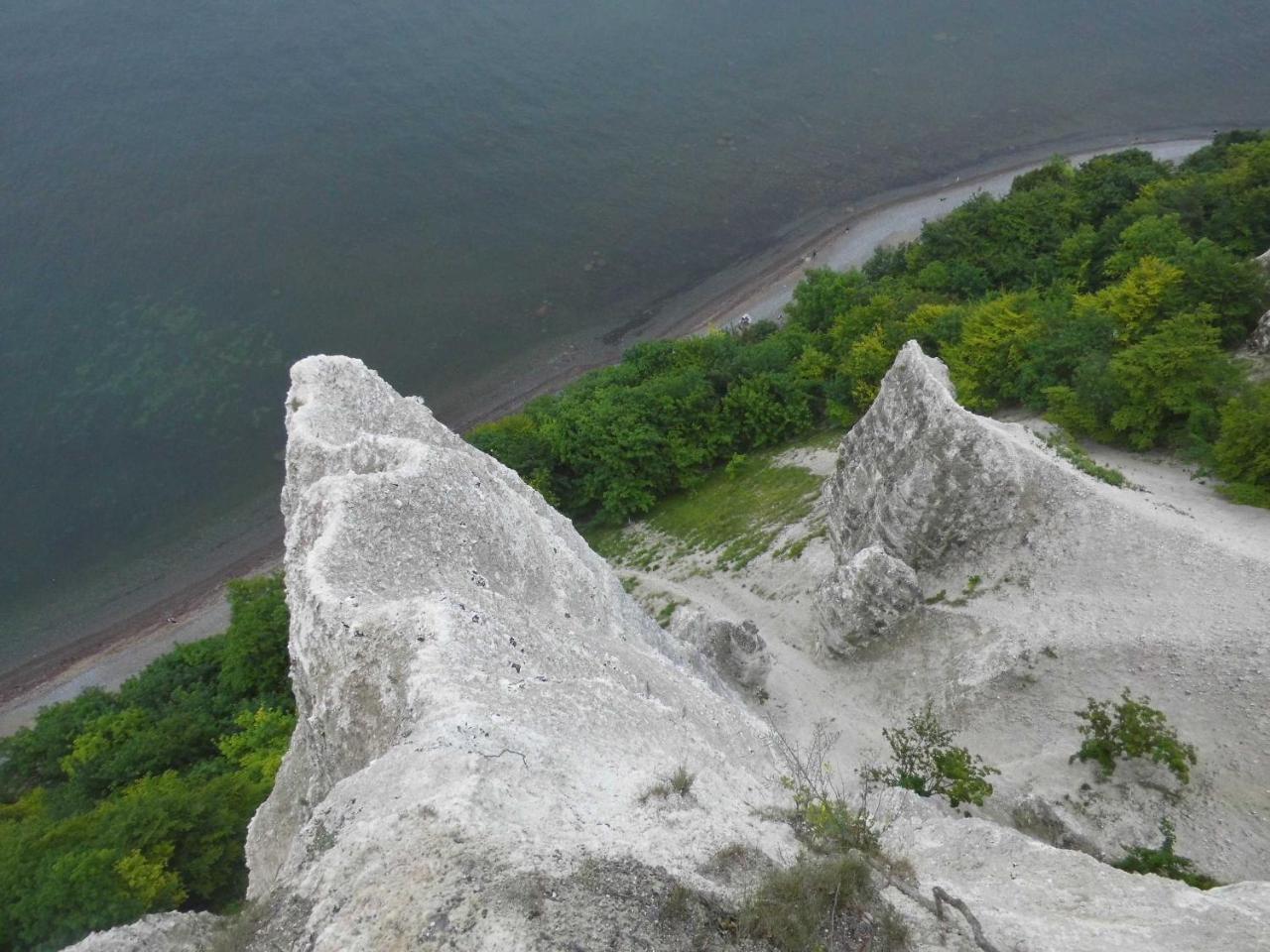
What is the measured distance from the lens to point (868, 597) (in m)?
20.6

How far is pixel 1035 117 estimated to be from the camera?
62.5 m

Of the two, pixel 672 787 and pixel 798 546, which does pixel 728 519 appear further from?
pixel 672 787

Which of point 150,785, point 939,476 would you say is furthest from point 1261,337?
point 150,785

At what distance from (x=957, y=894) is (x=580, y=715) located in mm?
5343

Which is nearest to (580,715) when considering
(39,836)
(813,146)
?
(39,836)

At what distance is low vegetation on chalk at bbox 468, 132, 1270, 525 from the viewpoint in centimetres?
2400

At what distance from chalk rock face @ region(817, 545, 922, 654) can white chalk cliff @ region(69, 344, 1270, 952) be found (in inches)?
87.3

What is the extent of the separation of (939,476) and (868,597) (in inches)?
142

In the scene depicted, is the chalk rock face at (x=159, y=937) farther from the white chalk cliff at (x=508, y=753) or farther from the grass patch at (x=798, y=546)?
the grass patch at (x=798, y=546)

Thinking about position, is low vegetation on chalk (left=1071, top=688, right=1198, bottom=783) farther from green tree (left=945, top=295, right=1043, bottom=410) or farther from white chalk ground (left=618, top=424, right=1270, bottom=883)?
green tree (left=945, top=295, right=1043, bottom=410)

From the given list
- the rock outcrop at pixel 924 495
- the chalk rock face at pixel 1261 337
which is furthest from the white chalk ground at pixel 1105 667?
the chalk rock face at pixel 1261 337

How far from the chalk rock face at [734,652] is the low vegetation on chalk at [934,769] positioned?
397 cm

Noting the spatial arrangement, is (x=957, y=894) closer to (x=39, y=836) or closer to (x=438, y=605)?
(x=438, y=605)

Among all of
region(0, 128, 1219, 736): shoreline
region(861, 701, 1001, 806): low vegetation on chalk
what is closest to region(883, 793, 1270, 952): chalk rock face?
region(861, 701, 1001, 806): low vegetation on chalk
